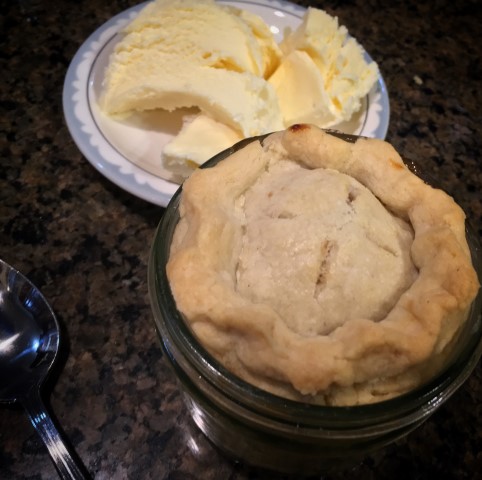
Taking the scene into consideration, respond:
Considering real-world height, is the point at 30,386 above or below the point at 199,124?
below

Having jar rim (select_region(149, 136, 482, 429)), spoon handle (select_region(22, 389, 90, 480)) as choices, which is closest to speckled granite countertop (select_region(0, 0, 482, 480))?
spoon handle (select_region(22, 389, 90, 480))

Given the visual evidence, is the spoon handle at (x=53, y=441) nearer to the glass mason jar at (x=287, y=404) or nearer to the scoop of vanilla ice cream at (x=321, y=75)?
the glass mason jar at (x=287, y=404)

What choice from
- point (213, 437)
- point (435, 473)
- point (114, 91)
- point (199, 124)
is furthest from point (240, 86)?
point (435, 473)

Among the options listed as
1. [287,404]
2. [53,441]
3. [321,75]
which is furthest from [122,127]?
[287,404]

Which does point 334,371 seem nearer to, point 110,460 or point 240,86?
point 110,460

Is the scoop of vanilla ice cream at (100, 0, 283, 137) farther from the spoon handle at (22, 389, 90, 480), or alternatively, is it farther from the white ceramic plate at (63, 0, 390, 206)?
the spoon handle at (22, 389, 90, 480)
